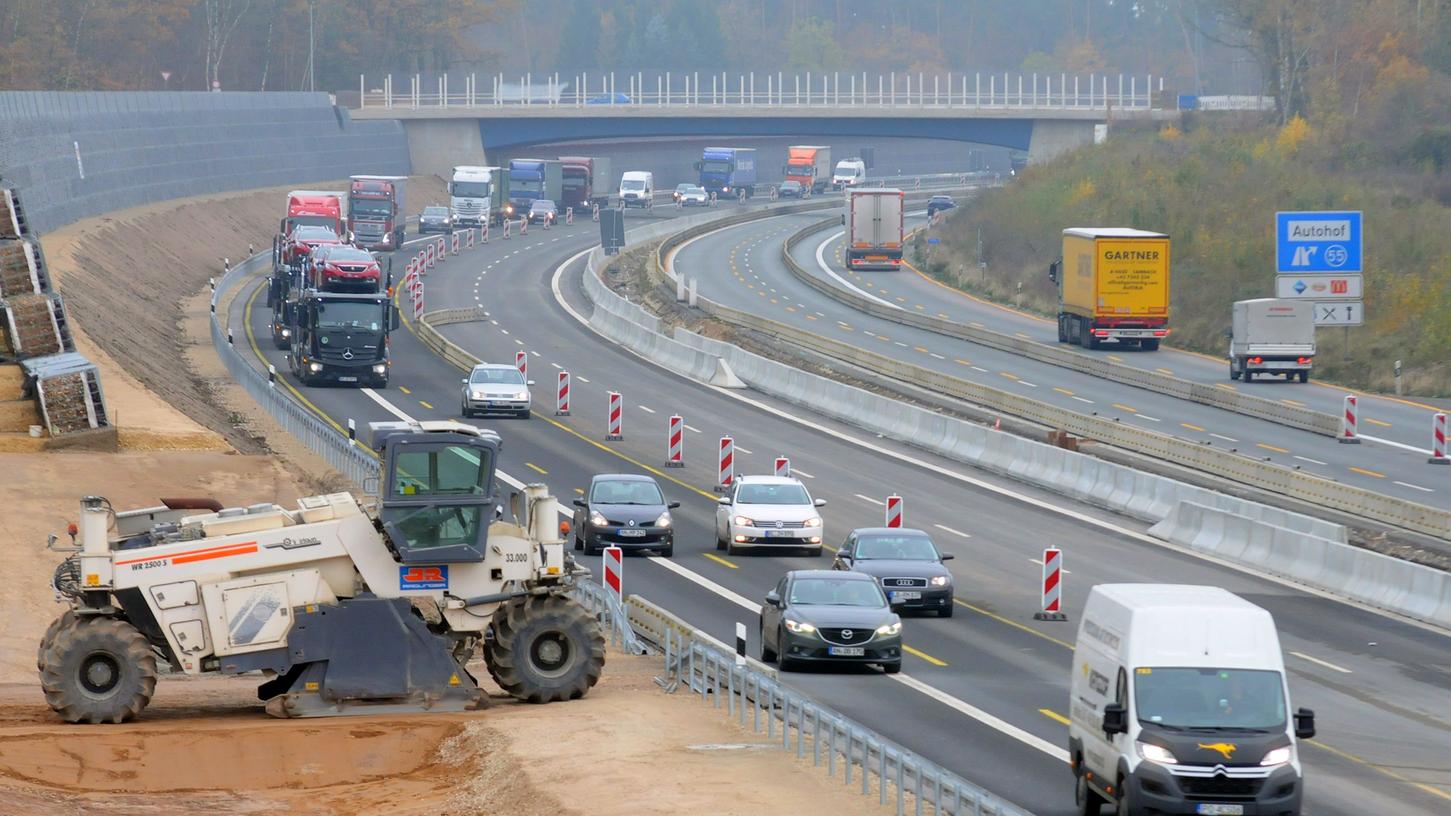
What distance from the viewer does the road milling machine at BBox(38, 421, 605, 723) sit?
21.4 m

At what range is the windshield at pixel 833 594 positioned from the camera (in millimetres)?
25812

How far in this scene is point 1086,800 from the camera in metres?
18.4

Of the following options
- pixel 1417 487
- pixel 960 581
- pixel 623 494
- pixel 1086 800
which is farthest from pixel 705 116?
pixel 1086 800

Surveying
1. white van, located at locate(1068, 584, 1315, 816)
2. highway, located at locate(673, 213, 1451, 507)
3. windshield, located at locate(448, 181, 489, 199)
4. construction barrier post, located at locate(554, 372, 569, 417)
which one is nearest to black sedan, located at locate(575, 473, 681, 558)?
highway, located at locate(673, 213, 1451, 507)

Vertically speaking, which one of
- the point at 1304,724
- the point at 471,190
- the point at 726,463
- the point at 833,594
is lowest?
the point at 726,463

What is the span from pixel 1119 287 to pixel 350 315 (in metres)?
26.1

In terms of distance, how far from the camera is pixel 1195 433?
5022 centimetres

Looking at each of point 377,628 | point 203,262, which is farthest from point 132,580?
point 203,262

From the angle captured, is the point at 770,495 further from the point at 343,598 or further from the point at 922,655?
the point at 343,598

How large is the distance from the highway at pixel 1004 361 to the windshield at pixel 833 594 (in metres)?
19.5

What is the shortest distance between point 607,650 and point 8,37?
320ft

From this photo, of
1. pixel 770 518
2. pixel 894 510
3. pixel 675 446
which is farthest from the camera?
pixel 675 446

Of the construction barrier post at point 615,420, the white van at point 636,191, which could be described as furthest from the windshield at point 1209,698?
the white van at point 636,191

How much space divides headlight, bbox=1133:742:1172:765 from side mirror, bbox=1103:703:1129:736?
0.96 feet
